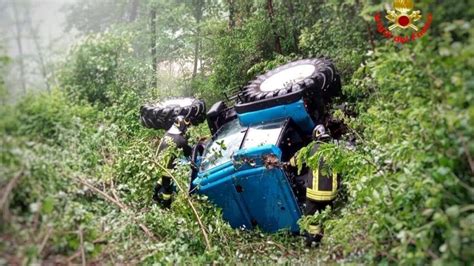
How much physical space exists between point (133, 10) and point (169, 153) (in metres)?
5.30

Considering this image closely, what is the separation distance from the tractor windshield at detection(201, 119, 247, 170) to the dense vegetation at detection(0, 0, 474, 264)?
0.33m

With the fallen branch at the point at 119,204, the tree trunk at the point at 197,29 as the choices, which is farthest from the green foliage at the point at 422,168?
the tree trunk at the point at 197,29

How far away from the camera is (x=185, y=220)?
421 centimetres

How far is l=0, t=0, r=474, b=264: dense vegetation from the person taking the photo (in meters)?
2.40

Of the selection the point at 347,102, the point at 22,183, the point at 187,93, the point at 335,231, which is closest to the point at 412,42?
the point at 335,231

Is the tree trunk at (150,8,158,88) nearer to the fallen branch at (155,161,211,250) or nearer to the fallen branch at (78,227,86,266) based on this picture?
the fallen branch at (155,161,211,250)

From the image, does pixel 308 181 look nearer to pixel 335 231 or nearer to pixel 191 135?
pixel 335 231

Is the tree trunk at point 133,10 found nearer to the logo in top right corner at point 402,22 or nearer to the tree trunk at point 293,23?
the tree trunk at point 293,23

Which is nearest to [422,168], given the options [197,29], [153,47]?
[153,47]

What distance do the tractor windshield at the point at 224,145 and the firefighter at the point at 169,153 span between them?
1.00 ft

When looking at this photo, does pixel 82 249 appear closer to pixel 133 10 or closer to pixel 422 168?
pixel 422 168

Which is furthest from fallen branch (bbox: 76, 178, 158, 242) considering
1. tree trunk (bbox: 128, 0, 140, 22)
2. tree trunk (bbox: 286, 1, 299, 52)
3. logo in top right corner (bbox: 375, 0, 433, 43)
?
tree trunk (bbox: 128, 0, 140, 22)

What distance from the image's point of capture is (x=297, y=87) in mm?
5227

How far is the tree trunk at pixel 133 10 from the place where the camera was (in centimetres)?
925
